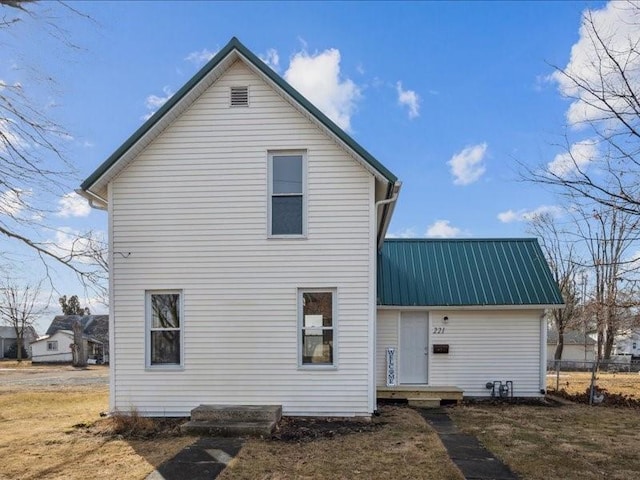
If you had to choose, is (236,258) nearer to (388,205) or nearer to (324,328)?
(324,328)

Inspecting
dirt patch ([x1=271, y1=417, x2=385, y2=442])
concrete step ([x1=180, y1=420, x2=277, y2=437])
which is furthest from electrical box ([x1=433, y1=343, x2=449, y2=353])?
concrete step ([x1=180, y1=420, x2=277, y2=437])

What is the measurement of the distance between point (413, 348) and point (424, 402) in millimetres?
1547

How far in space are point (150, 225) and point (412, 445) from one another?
6.15 m

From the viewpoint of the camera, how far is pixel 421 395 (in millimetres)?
10555

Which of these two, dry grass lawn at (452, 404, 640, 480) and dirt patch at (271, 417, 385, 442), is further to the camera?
dirt patch at (271, 417, 385, 442)

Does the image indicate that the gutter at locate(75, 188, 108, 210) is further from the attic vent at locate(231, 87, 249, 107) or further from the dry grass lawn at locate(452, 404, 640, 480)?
the dry grass lawn at locate(452, 404, 640, 480)

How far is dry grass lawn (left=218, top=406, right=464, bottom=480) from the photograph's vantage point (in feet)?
18.1

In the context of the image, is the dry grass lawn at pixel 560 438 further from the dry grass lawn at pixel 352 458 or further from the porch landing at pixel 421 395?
the dry grass lawn at pixel 352 458

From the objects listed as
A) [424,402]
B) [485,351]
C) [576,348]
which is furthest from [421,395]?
[576,348]

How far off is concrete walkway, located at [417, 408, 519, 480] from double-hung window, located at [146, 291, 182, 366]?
507 cm

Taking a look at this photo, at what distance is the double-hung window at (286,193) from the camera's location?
8.73 meters

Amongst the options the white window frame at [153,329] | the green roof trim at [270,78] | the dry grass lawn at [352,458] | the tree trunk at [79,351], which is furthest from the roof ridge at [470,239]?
the tree trunk at [79,351]

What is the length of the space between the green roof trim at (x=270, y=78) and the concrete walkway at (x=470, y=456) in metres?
4.53

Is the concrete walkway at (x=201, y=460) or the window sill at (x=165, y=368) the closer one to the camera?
the concrete walkway at (x=201, y=460)
